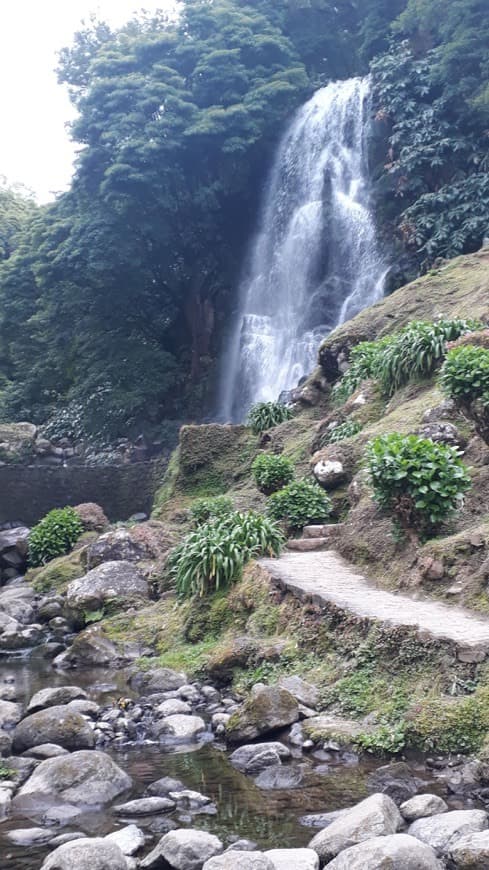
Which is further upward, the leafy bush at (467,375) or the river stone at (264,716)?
the leafy bush at (467,375)

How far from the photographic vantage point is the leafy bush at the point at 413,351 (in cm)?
1165

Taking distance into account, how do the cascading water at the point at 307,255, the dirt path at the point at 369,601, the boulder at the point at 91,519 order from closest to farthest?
the dirt path at the point at 369,601, the boulder at the point at 91,519, the cascading water at the point at 307,255

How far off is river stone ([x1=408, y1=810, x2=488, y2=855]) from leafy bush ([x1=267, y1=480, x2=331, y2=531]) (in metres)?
6.91

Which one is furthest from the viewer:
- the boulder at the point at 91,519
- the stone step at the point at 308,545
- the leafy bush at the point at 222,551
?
the boulder at the point at 91,519

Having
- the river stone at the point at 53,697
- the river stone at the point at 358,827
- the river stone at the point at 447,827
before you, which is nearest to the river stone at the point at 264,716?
the river stone at the point at 358,827

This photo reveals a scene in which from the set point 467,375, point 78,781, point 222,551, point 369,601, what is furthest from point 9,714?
point 467,375

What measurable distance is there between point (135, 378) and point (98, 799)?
83.9 feet

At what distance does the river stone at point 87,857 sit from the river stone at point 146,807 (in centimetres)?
83

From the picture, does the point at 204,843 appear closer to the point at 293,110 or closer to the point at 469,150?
the point at 469,150

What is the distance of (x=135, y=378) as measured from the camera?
30.0 meters

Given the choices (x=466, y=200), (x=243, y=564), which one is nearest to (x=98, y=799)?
(x=243, y=564)

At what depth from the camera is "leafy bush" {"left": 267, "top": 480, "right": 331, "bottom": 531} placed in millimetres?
11000

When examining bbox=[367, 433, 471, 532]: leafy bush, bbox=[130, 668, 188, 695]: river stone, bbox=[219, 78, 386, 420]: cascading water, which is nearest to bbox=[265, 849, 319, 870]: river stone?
bbox=[130, 668, 188, 695]: river stone

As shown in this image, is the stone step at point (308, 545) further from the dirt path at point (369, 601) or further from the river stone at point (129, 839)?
the river stone at point (129, 839)
